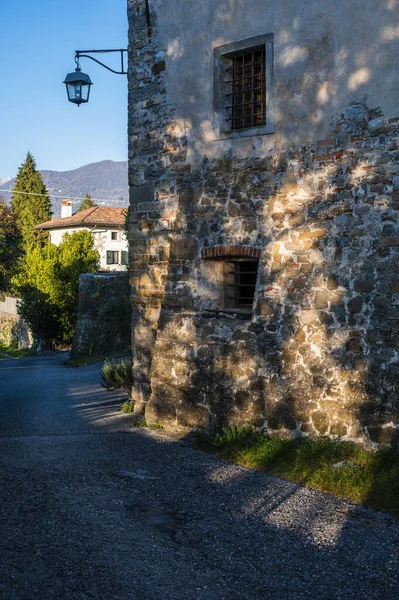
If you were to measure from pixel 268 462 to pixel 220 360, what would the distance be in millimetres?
1684

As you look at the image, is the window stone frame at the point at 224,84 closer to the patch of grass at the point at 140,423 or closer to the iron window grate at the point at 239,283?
the iron window grate at the point at 239,283

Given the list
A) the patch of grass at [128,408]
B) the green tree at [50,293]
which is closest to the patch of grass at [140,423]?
the patch of grass at [128,408]

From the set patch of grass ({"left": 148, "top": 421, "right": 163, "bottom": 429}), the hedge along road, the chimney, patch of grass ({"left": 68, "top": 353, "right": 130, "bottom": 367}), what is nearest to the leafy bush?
patch of grass ({"left": 148, "top": 421, "right": 163, "bottom": 429})

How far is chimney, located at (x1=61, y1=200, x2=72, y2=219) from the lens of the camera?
54.8m

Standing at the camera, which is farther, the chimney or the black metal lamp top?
the chimney

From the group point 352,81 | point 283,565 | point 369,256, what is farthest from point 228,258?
point 283,565

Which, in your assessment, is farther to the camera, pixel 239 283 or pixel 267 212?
pixel 239 283

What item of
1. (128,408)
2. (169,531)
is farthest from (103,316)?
(169,531)

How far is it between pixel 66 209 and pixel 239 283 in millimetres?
47980

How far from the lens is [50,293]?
3023 centimetres

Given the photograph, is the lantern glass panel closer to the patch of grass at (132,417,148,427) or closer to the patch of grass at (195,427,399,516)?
the patch of grass at (132,417,148,427)

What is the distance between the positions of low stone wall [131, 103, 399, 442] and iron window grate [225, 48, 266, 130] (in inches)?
25.6

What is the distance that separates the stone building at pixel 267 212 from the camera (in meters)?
7.70

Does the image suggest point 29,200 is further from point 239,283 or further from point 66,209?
point 239,283
